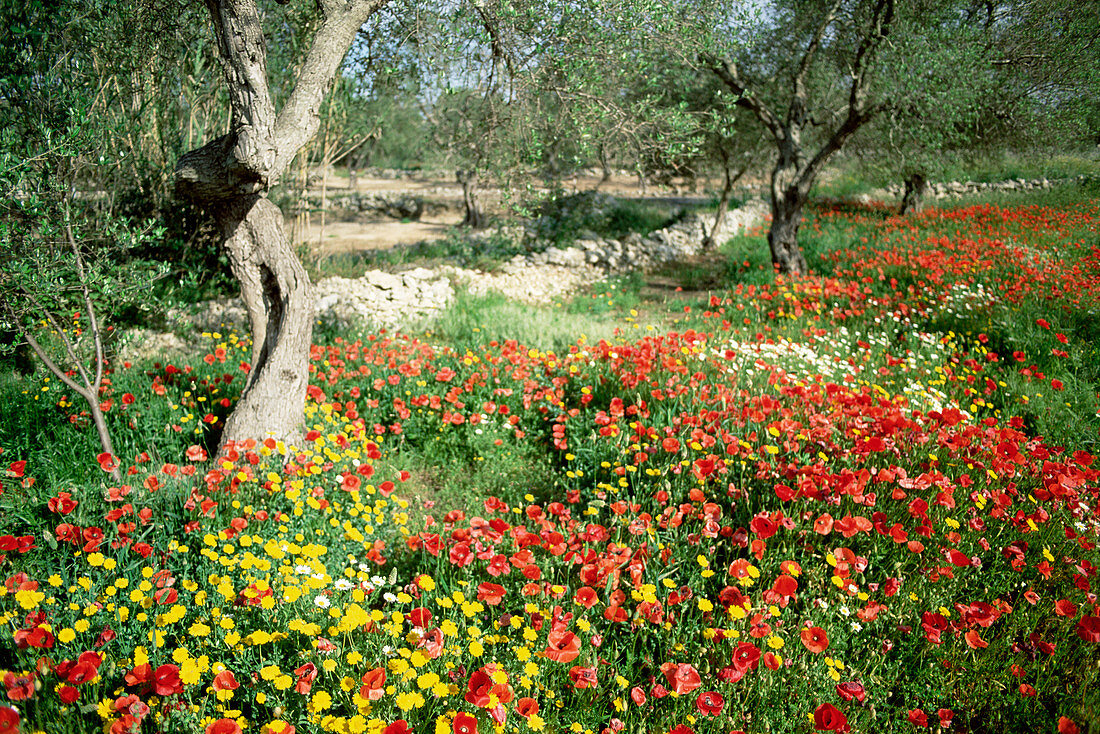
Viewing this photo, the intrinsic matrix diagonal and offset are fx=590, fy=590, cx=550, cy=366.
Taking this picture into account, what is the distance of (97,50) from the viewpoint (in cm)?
565

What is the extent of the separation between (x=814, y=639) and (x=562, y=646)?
0.97m

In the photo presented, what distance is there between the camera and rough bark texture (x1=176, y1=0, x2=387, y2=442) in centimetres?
352

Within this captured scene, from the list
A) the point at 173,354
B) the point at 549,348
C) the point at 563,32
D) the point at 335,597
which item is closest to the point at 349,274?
the point at 173,354

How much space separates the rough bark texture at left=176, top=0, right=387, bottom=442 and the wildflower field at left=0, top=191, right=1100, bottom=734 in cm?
45

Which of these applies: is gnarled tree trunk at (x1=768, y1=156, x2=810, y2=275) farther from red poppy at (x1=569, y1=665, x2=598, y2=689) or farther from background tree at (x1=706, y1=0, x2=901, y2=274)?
red poppy at (x1=569, y1=665, x2=598, y2=689)

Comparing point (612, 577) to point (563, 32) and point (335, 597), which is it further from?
point (563, 32)

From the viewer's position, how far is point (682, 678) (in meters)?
2.11

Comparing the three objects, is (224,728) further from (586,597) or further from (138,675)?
(586,597)

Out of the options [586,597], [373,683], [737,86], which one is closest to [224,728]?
[373,683]

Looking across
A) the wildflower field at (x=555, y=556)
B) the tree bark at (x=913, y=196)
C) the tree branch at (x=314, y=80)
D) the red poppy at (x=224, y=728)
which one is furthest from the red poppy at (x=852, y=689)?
the tree bark at (x=913, y=196)

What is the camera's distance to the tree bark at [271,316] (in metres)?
4.01

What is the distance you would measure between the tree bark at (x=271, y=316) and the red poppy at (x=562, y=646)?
8.52ft

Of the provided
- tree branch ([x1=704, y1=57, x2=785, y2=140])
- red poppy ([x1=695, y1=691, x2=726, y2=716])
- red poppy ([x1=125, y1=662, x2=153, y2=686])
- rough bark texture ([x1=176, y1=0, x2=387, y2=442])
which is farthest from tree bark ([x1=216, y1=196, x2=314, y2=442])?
tree branch ([x1=704, y1=57, x2=785, y2=140])

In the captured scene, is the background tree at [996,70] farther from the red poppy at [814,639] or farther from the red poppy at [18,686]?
the red poppy at [18,686]
